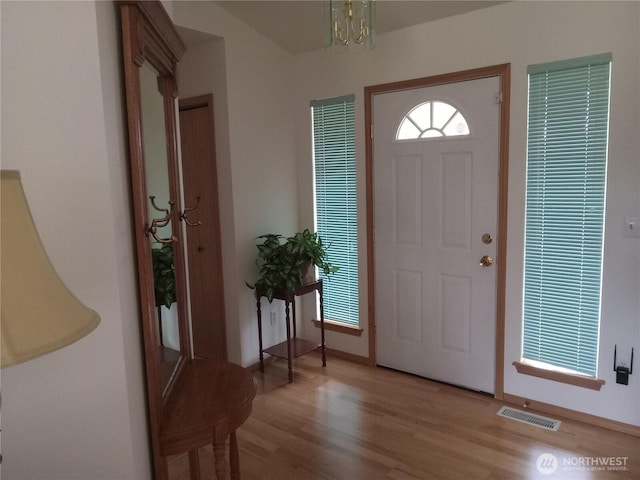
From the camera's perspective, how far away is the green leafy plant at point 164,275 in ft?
4.71

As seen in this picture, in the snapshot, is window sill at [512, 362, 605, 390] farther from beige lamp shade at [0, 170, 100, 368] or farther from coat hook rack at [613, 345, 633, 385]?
beige lamp shade at [0, 170, 100, 368]

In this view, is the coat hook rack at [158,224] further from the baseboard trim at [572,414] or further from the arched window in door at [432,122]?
the baseboard trim at [572,414]

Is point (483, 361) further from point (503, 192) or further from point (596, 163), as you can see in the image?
point (596, 163)

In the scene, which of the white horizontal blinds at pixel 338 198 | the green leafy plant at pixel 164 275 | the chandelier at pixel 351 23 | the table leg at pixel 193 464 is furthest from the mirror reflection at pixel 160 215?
the white horizontal blinds at pixel 338 198

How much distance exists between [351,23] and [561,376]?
225 cm

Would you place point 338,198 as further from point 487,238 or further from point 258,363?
point 258,363

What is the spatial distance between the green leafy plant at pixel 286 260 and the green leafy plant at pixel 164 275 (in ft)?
5.40

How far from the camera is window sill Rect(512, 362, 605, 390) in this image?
8.51 ft

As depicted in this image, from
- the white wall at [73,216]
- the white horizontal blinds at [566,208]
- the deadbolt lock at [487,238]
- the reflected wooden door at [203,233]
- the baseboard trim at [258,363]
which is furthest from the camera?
the baseboard trim at [258,363]

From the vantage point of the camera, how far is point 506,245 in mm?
2820

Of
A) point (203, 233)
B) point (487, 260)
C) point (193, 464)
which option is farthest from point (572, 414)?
point (203, 233)

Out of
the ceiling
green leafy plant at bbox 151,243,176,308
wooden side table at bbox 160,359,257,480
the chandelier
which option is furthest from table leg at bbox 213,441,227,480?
the ceiling

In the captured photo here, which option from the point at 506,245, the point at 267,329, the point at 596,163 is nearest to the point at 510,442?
the point at 506,245

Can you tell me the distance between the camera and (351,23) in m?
2.19
